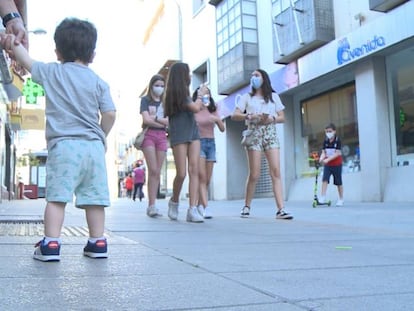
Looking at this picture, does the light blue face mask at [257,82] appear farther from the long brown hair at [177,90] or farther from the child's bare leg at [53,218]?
the child's bare leg at [53,218]

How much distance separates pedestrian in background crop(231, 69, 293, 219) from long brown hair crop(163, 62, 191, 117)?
1.00 meters

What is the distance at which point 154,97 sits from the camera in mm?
7074

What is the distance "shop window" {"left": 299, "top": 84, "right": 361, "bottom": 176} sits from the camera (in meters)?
13.8

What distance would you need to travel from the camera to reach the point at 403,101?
12211 mm

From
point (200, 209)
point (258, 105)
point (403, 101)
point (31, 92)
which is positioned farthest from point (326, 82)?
point (31, 92)

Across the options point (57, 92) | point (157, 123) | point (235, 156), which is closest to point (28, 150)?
point (235, 156)

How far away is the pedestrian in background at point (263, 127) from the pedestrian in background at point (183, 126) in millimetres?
878

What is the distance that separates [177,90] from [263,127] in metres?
1.35

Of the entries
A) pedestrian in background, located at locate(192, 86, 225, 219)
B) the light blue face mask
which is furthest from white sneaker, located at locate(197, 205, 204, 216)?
the light blue face mask

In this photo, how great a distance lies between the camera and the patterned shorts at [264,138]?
6.86 meters

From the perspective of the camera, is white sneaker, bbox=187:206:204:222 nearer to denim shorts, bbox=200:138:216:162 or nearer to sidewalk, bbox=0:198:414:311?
denim shorts, bbox=200:138:216:162

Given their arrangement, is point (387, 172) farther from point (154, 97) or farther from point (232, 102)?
point (232, 102)

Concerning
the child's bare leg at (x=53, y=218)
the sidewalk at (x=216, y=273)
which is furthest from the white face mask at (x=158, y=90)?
the child's bare leg at (x=53, y=218)

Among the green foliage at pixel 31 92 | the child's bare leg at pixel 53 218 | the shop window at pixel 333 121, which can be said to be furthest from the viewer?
the green foliage at pixel 31 92
